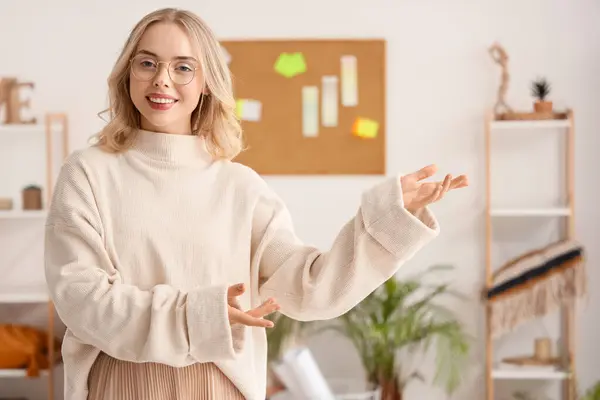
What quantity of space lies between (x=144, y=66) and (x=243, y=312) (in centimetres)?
43

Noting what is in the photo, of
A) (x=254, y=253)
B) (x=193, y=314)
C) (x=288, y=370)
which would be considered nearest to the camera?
(x=193, y=314)

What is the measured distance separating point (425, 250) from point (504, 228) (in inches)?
14.9

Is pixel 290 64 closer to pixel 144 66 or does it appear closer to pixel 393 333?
pixel 393 333

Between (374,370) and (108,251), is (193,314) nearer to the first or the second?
(108,251)

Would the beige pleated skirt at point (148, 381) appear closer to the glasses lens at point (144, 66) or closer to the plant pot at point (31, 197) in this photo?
the glasses lens at point (144, 66)

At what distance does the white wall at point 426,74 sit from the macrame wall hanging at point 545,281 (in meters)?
0.29

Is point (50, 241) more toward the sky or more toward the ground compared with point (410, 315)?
more toward the sky

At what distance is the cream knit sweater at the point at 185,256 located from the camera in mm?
1285

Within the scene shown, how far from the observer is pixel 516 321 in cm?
375

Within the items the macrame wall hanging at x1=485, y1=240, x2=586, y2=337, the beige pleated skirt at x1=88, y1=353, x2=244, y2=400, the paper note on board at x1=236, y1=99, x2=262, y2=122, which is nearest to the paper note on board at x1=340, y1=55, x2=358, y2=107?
the paper note on board at x1=236, y1=99, x2=262, y2=122

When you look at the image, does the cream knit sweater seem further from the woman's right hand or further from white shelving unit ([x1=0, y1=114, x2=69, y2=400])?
white shelving unit ([x1=0, y1=114, x2=69, y2=400])

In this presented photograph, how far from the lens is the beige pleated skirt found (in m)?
1.36

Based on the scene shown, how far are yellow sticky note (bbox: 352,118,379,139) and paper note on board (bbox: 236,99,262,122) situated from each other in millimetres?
450

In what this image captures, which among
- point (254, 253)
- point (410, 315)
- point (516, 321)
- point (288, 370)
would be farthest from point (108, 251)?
point (516, 321)
